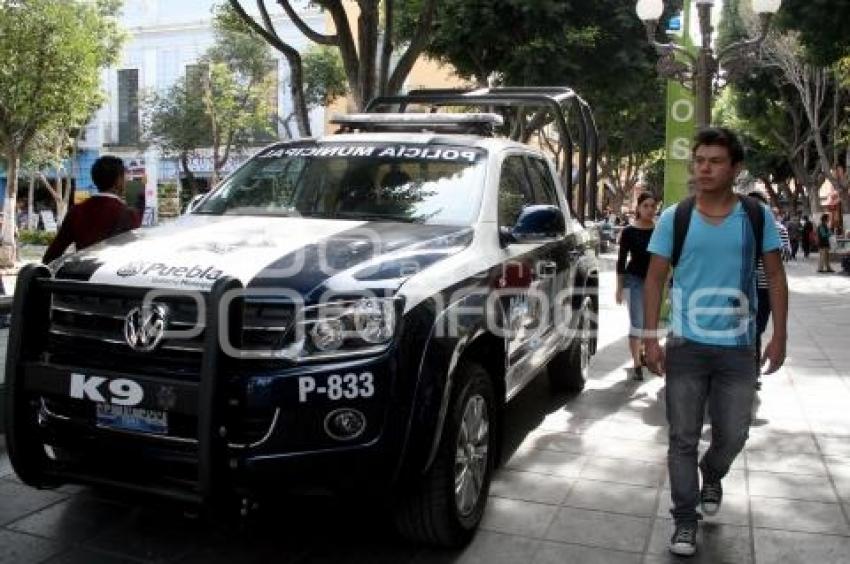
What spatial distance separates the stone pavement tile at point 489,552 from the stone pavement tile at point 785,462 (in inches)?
73.8

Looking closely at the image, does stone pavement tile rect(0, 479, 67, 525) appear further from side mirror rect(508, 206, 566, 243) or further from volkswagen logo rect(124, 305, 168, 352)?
side mirror rect(508, 206, 566, 243)

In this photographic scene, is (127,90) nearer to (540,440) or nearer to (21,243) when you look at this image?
(21,243)

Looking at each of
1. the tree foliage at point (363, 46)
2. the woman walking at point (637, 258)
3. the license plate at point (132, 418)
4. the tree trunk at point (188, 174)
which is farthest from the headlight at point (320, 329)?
the tree trunk at point (188, 174)

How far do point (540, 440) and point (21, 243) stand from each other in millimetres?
29076

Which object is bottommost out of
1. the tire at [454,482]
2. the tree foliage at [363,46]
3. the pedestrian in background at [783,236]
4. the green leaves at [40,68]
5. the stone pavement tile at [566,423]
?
the stone pavement tile at [566,423]

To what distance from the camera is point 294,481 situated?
3.22 m

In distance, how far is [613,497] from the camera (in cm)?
468

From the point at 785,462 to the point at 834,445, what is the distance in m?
0.60

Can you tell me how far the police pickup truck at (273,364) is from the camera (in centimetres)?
320

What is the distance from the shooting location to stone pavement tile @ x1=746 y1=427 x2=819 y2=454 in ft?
18.5

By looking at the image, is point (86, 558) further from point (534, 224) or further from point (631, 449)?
point (631, 449)

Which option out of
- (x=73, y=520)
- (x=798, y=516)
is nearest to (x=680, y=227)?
(x=798, y=516)

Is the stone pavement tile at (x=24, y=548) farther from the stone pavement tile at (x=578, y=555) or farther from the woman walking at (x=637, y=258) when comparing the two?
the woman walking at (x=637, y=258)

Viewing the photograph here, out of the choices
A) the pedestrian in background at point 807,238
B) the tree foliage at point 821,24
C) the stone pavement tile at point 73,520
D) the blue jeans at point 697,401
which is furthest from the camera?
the pedestrian in background at point 807,238
